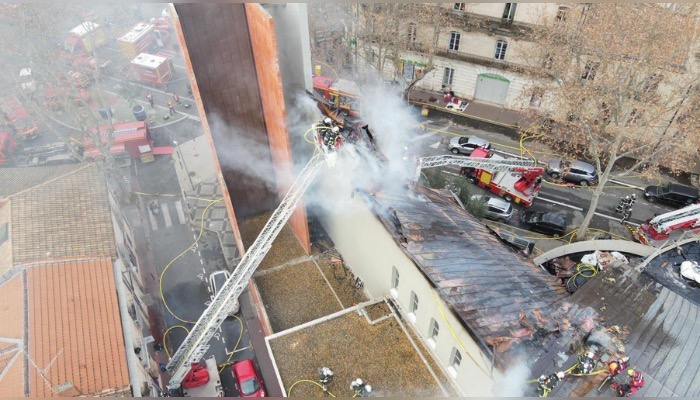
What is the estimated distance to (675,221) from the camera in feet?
75.7

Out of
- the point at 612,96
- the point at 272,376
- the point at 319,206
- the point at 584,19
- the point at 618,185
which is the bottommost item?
the point at 272,376

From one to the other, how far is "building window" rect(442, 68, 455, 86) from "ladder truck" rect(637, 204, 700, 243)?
16.8 m

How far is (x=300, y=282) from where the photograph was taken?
19344 millimetres

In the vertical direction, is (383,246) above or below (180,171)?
above

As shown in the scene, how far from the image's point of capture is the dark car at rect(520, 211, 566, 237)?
79.2ft

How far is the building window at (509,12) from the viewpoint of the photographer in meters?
29.0

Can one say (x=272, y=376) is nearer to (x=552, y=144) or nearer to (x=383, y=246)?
(x=383, y=246)

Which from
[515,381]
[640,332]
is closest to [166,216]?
[515,381]

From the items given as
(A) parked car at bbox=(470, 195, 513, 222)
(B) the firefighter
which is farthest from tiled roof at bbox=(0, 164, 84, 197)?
(B) the firefighter

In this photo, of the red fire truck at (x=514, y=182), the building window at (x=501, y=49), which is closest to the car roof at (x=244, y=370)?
the red fire truck at (x=514, y=182)

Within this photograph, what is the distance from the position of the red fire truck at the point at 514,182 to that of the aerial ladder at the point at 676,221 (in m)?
6.01

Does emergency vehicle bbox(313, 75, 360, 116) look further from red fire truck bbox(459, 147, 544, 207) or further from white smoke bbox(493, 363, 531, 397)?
white smoke bbox(493, 363, 531, 397)

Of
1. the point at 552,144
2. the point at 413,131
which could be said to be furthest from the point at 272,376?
the point at 552,144

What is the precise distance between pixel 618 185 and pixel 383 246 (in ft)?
64.9
